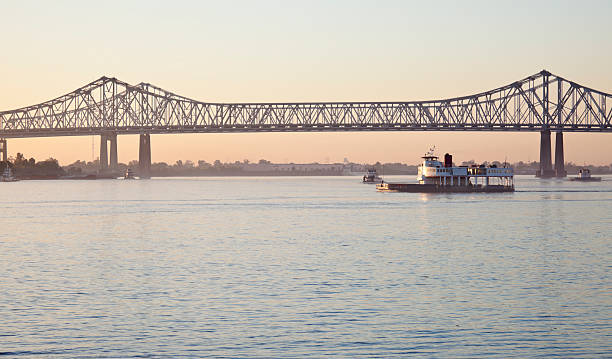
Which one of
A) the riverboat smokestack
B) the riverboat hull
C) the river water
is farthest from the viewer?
the riverboat smokestack

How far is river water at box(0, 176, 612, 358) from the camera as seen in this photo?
21250mm

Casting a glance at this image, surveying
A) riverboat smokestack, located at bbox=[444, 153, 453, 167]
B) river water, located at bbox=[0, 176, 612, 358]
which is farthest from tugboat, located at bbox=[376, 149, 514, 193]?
river water, located at bbox=[0, 176, 612, 358]

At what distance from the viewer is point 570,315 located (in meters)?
24.7

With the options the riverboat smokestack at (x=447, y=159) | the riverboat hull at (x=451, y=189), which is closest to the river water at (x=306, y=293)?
the riverboat hull at (x=451, y=189)

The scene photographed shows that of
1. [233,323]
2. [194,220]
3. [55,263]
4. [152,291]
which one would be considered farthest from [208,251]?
[194,220]

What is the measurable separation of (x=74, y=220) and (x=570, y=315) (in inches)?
2150

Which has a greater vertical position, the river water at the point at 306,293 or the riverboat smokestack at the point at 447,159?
the riverboat smokestack at the point at 447,159

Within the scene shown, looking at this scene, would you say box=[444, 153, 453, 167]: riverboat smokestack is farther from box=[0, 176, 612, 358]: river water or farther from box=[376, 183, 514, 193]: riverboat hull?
box=[0, 176, 612, 358]: river water

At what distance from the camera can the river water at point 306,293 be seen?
69.7 feet

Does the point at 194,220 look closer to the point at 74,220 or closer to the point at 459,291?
the point at 74,220

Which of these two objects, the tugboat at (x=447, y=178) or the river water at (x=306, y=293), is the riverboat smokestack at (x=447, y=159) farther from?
the river water at (x=306, y=293)

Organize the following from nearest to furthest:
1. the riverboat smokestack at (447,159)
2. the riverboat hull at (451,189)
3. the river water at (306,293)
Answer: the river water at (306,293) < the riverboat hull at (451,189) < the riverboat smokestack at (447,159)

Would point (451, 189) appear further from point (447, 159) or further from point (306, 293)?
point (306, 293)

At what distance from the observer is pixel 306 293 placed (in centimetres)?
2922
